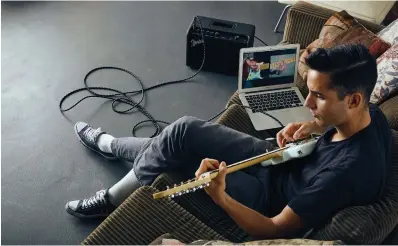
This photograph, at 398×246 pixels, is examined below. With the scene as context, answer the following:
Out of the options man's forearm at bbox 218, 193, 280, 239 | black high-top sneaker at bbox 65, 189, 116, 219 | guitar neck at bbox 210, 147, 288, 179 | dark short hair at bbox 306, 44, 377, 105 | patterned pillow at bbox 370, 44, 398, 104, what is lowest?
black high-top sneaker at bbox 65, 189, 116, 219

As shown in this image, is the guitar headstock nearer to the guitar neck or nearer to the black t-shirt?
the guitar neck

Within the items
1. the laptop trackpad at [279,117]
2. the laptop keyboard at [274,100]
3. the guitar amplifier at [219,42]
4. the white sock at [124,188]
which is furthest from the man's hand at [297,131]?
A: the guitar amplifier at [219,42]

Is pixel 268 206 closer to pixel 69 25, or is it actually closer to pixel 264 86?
pixel 264 86

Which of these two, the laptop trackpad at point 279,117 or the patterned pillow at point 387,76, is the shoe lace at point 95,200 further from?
the patterned pillow at point 387,76

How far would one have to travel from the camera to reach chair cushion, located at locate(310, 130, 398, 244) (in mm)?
1324

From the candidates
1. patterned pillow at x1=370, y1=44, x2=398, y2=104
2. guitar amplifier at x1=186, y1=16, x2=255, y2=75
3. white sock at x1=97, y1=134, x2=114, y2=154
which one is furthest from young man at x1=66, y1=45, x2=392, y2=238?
guitar amplifier at x1=186, y1=16, x2=255, y2=75

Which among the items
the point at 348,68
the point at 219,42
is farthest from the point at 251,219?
the point at 219,42

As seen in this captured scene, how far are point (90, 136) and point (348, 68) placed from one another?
4.28 feet

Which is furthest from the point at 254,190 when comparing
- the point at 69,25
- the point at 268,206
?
the point at 69,25

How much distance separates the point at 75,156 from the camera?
7.57ft

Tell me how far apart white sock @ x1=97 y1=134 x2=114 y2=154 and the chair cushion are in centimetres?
108

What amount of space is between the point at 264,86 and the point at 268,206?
73 centimetres

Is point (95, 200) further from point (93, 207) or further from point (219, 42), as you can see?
point (219, 42)

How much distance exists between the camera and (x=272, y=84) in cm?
223
